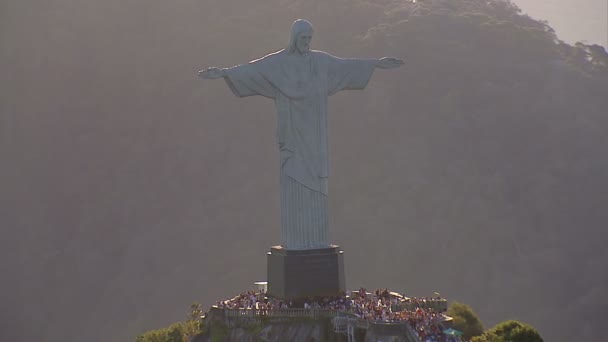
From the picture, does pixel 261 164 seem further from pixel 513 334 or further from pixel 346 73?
pixel 513 334

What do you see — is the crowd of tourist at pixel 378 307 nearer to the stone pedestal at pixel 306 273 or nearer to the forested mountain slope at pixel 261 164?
the stone pedestal at pixel 306 273

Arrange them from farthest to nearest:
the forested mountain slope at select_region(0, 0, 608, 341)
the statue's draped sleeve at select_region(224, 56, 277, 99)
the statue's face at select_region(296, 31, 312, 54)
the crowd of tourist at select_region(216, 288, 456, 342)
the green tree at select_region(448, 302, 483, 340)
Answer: the forested mountain slope at select_region(0, 0, 608, 341) → the green tree at select_region(448, 302, 483, 340) → the statue's face at select_region(296, 31, 312, 54) → the statue's draped sleeve at select_region(224, 56, 277, 99) → the crowd of tourist at select_region(216, 288, 456, 342)

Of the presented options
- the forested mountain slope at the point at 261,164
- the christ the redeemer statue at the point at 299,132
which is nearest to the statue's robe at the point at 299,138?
the christ the redeemer statue at the point at 299,132

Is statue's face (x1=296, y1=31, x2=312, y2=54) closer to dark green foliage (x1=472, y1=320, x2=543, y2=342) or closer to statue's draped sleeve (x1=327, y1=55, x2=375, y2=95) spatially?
statue's draped sleeve (x1=327, y1=55, x2=375, y2=95)

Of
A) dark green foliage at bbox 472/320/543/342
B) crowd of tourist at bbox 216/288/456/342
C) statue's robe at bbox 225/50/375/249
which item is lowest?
dark green foliage at bbox 472/320/543/342

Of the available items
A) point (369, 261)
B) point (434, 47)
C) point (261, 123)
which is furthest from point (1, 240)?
point (434, 47)

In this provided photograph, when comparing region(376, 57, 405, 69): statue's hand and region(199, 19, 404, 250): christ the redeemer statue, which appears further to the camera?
region(376, 57, 405, 69): statue's hand

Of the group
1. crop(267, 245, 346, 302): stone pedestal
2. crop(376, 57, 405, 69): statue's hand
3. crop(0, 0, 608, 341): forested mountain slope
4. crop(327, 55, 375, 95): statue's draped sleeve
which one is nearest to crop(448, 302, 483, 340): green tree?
crop(267, 245, 346, 302): stone pedestal

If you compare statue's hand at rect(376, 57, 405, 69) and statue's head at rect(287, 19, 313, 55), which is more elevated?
statue's head at rect(287, 19, 313, 55)

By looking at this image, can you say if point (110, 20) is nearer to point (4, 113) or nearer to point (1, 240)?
point (4, 113)
